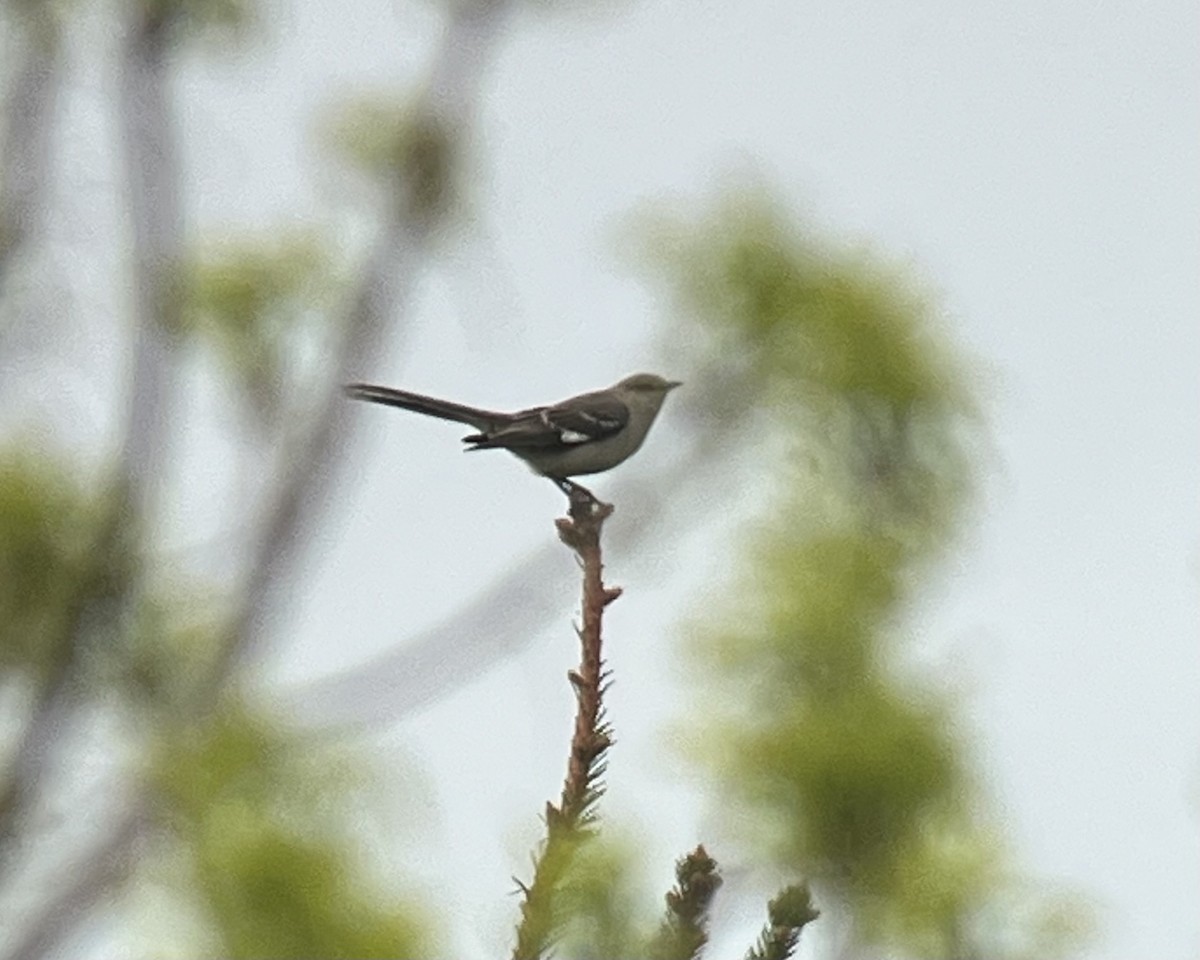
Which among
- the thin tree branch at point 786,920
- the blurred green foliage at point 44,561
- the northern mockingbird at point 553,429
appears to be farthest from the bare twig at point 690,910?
the blurred green foliage at point 44,561

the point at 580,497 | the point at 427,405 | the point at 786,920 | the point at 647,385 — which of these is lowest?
the point at 786,920

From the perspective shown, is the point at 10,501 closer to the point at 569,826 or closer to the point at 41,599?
the point at 41,599

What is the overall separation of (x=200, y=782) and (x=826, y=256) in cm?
285

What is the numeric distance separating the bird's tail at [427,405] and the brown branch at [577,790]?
2051mm

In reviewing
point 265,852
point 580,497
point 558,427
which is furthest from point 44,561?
point 580,497

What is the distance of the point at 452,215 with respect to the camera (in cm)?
783

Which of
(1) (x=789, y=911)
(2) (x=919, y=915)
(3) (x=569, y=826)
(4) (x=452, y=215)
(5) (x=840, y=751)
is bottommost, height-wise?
(1) (x=789, y=911)

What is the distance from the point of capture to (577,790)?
9.16ft

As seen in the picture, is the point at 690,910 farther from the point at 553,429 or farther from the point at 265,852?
the point at 265,852

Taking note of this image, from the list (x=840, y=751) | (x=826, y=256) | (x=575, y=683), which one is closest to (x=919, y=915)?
(x=840, y=751)

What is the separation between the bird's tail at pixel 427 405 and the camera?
17.2 ft

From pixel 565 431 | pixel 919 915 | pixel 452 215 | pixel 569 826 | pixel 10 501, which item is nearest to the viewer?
pixel 569 826

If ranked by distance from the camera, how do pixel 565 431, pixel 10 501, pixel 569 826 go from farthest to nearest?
pixel 10 501 → pixel 565 431 → pixel 569 826

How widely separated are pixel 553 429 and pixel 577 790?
9.68 feet
